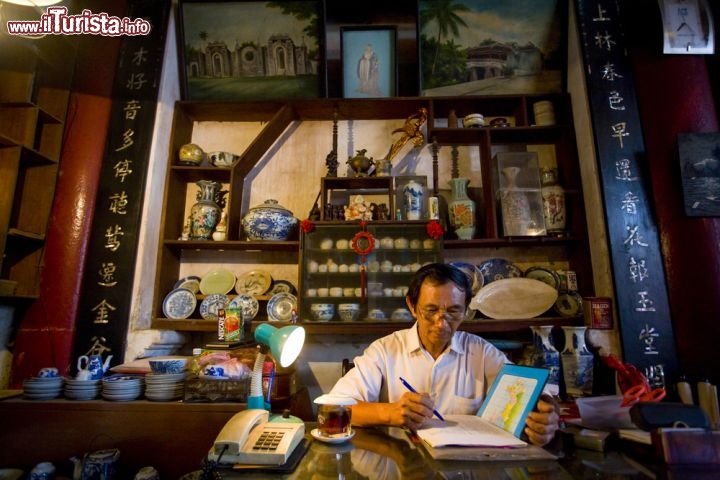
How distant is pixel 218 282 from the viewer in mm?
3094

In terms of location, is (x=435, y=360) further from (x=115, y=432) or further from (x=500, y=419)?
(x=115, y=432)

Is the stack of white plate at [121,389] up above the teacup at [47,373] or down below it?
below

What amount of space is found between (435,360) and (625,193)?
2.05 metres

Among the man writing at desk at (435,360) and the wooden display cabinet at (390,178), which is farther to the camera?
the wooden display cabinet at (390,178)

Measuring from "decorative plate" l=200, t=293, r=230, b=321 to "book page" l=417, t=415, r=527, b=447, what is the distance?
6.90 feet

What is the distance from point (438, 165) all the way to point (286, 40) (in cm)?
181

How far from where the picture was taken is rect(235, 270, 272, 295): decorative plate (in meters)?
3.06

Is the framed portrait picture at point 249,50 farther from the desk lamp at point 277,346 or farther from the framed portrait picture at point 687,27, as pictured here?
the framed portrait picture at point 687,27

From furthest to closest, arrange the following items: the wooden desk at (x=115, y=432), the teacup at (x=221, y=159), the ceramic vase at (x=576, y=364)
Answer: the teacup at (x=221, y=159) < the ceramic vase at (x=576, y=364) < the wooden desk at (x=115, y=432)

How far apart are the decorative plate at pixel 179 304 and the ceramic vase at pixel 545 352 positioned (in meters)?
2.65

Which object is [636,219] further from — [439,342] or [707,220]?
[439,342]

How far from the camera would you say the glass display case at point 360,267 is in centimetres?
277

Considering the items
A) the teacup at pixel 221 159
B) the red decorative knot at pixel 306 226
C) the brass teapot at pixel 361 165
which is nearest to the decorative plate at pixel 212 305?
the red decorative knot at pixel 306 226

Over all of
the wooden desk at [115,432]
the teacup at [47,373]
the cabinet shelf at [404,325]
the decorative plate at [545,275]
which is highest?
the decorative plate at [545,275]
